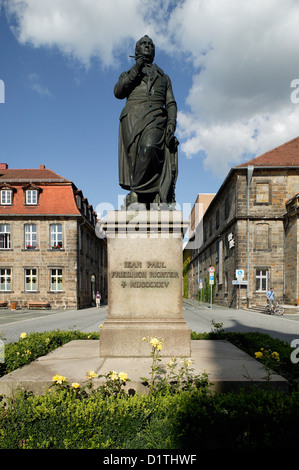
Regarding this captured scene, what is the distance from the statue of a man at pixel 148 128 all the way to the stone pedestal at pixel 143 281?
0.60 meters

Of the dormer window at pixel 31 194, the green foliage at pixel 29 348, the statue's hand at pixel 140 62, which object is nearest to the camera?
the green foliage at pixel 29 348

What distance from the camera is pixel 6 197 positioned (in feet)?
94.8

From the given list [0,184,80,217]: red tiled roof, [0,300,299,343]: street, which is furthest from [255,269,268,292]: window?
[0,184,80,217]: red tiled roof

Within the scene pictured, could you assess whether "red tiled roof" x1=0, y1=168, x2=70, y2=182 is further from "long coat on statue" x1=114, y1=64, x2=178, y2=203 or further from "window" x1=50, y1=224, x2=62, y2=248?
"long coat on statue" x1=114, y1=64, x2=178, y2=203

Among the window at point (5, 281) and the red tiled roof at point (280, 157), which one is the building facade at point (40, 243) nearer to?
the window at point (5, 281)

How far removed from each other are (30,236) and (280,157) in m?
22.2

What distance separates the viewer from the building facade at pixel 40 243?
28.1m

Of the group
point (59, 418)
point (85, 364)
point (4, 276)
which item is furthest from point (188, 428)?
point (4, 276)

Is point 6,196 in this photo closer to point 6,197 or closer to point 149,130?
point 6,197

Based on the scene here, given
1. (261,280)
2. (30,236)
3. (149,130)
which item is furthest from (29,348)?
(30,236)

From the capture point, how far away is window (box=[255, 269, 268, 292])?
26.1 metres

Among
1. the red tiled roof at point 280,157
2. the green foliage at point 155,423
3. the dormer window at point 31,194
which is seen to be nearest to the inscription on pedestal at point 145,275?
the green foliage at point 155,423

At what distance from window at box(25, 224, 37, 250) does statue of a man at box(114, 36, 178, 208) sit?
991 inches

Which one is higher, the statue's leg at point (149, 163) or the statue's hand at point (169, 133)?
the statue's hand at point (169, 133)
